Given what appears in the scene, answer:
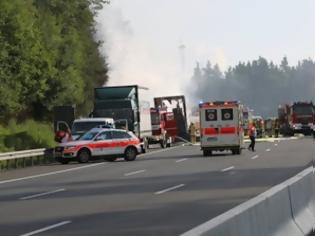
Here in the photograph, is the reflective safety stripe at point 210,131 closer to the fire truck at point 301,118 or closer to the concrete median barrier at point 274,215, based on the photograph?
the concrete median barrier at point 274,215

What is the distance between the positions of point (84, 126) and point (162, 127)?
14.9m

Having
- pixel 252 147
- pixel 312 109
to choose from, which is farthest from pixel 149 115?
pixel 312 109

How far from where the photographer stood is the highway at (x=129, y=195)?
12.7 metres

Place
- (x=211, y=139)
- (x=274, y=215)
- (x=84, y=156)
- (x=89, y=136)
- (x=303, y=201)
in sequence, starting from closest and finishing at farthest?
(x=274, y=215) → (x=303, y=201) → (x=84, y=156) → (x=89, y=136) → (x=211, y=139)

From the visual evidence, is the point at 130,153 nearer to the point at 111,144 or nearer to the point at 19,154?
the point at 111,144

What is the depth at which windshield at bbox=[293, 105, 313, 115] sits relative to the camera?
226 ft

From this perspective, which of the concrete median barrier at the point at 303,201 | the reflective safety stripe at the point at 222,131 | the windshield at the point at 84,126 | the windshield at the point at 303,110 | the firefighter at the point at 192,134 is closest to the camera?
the concrete median barrier at the point at 303,201

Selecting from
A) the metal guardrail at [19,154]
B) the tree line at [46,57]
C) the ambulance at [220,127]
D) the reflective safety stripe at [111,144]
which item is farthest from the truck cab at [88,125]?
the tree line at [46,57]

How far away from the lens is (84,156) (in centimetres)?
3372

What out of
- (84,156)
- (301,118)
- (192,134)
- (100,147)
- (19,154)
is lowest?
(84,156)

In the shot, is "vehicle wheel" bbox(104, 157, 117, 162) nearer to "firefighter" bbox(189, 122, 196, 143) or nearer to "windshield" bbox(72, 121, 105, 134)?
"windshield" bbox(72, 121, 105, 134)

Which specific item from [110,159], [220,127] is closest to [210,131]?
[220,127]

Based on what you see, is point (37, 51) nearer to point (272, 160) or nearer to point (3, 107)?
point (3, 107)

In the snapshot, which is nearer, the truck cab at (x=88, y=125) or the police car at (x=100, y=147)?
the police car at (x=100, y=147)
